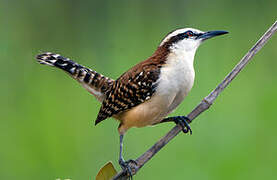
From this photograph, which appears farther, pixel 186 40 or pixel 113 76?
pixel 113 76

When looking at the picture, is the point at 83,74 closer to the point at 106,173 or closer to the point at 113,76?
the point at 113,76

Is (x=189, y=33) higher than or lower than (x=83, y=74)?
lower

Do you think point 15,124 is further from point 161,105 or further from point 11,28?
point 161,105

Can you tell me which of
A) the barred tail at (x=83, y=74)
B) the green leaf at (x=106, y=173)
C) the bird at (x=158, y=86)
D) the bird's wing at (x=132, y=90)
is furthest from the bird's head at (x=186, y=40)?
the green leaf at (x=106, y=173)

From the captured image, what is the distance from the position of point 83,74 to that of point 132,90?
450mm

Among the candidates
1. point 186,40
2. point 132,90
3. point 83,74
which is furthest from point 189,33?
point 83,74

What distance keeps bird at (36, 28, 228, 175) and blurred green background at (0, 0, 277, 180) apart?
398 millimetres

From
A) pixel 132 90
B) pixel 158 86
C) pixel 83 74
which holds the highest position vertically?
pixel 83 74

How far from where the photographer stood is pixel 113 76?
11.6 feet

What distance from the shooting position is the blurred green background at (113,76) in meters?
3.22

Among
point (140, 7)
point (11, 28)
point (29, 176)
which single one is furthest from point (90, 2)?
point (29, 176)

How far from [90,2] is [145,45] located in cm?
83

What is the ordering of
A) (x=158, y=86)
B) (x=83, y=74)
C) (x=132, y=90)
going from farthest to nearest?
(x=83, y=74) < (x=132, y=90) < (x=158, y=86)

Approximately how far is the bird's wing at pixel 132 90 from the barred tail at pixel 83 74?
184mm
